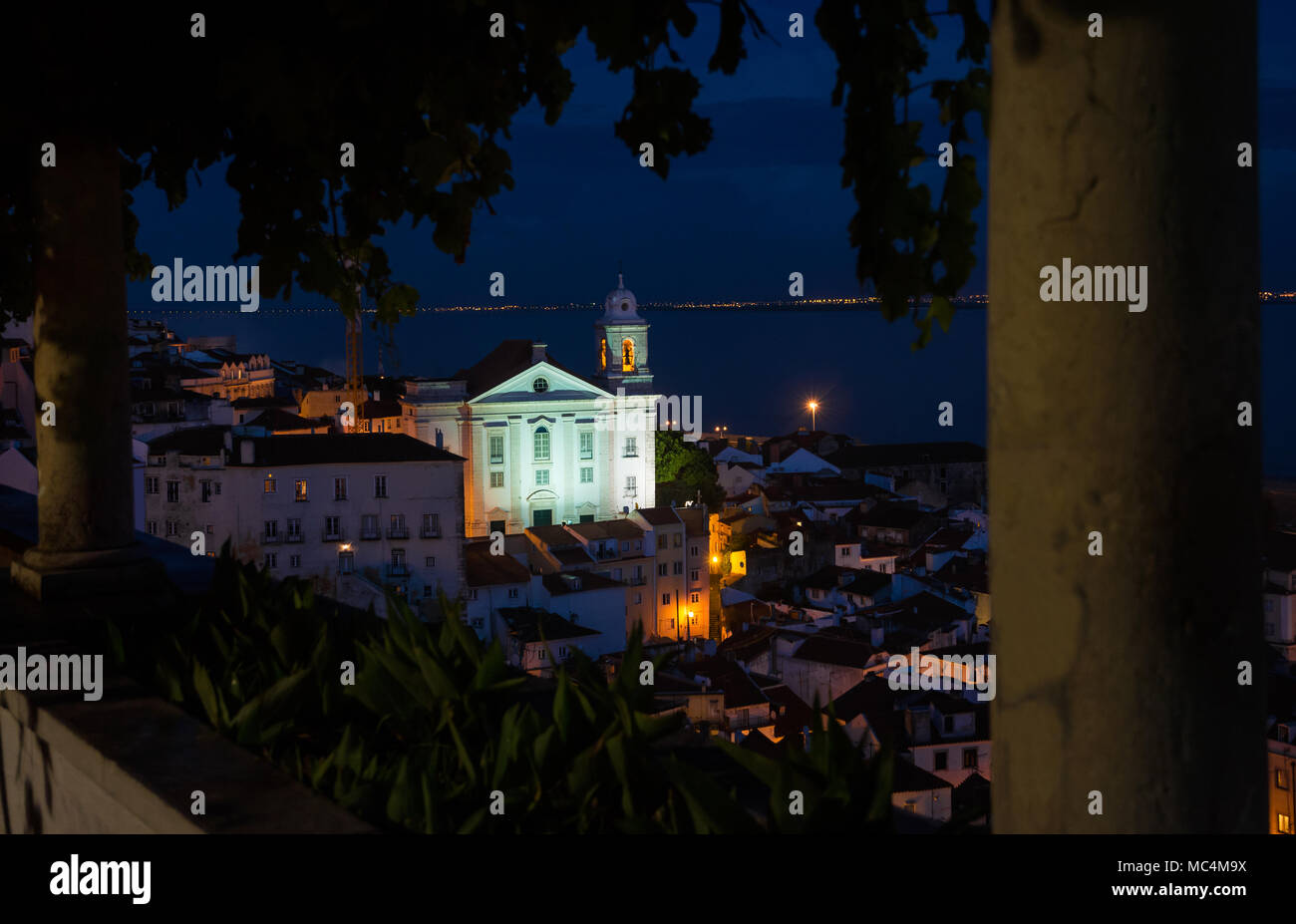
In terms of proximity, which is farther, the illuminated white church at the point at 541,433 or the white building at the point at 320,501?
the illuminated white church at the point at 541,433

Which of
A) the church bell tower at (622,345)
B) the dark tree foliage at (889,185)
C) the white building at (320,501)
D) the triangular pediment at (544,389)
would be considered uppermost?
the church bell tower at (622,345)

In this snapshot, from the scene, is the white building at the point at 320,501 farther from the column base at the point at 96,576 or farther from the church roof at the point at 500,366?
the column base at the point at 96,576

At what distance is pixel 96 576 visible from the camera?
413 centimetres

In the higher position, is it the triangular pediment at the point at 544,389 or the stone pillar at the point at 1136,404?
the triangular pediment at the point at 544,389

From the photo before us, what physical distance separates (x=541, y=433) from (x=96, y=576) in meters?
46.7

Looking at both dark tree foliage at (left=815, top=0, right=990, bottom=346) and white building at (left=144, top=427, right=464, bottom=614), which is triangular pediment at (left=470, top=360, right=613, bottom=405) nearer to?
white building at (left=144, top=427, right=464, bottom=614)

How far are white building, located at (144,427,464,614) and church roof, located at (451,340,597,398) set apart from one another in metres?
18.1

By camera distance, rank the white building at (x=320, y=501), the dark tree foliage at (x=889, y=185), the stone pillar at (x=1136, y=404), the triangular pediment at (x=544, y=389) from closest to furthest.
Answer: the stone pillar at (x=1136, y=404) → the dark tree foliage at (x=889, y=185) → the white building at (x=320, y=501) → the triangular pediment at (x=544, y=389)

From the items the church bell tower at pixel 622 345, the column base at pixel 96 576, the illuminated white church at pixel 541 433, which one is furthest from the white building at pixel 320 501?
the column base at pixel 96 576

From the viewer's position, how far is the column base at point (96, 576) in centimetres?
411

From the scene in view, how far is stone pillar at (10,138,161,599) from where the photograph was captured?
3.98m

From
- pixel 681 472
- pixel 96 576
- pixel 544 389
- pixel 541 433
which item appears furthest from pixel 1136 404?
pixel 681 472
